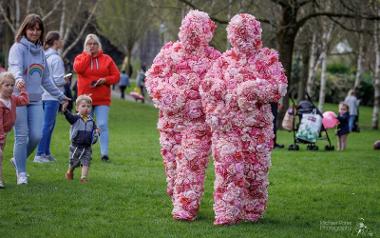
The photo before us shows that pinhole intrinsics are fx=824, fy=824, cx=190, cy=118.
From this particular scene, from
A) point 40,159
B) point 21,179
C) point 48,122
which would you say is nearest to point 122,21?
point 48,122

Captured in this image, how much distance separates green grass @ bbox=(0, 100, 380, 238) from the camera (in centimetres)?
852

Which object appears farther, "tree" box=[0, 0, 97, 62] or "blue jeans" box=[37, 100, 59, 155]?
"tree" box=[0, 0, 97, 62]

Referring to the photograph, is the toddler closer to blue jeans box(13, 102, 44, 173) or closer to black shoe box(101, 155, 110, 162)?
black shoe box(101, 155, 110, 162)

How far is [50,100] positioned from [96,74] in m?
1.15

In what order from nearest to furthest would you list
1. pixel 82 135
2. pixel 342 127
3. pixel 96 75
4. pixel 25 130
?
pixel 25 130
pixel 82 135
pixel 96 75
pixel 342 127

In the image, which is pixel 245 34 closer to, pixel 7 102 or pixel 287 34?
pixel 7 102

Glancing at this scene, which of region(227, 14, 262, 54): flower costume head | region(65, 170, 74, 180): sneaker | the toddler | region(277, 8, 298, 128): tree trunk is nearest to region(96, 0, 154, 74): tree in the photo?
region(277, 8, 298, 128): tree trunk

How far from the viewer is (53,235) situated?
26.9 ft

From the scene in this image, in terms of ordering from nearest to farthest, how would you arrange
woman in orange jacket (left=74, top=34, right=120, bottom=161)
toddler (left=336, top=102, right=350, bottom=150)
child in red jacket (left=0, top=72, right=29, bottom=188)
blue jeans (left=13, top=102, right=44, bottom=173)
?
child in red jacket (left=0, top=72, right=29, bottom=188) < blue jeans (left=13, top=102, right=44, bottom=173) < woman in orange jacket (left=74, top=34, right=120, bottom=161) < toddler (left=336, top=102, right=350, bottom=150)

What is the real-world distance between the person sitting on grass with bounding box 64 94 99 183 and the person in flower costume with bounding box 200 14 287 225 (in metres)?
3.21

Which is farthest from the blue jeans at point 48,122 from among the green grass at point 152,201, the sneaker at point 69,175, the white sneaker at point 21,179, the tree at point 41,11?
the tree at point 41,11

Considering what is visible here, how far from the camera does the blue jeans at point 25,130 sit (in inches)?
437

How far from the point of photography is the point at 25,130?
439 inches

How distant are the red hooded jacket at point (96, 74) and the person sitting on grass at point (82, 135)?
2.34 metres
